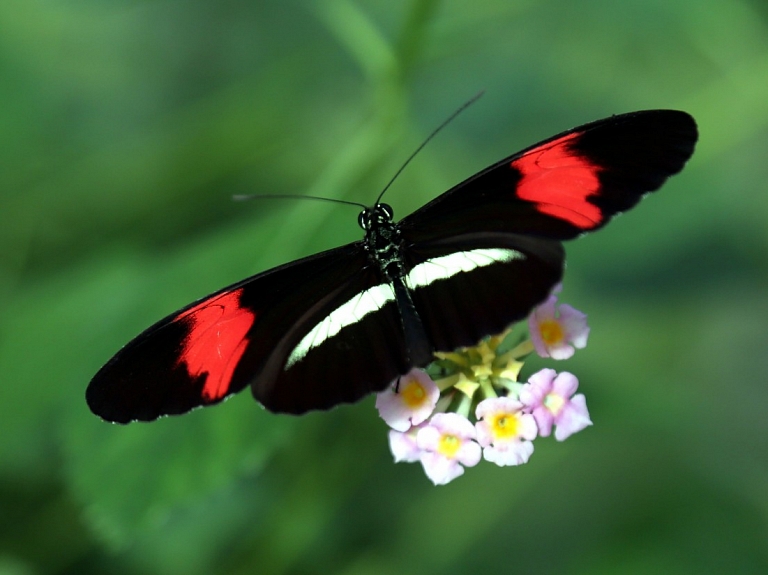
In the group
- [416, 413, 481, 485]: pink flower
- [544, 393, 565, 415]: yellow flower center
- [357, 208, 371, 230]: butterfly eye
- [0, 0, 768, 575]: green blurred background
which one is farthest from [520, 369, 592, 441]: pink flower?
[0, 0, 768, 575]: green blurred background

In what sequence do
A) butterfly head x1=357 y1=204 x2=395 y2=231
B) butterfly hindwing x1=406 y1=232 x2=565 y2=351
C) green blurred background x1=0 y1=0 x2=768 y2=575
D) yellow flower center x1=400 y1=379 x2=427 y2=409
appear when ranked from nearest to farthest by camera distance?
butterfly hindwing x1=406 y1=232 x2=565 y2=351, yellow flower center x1=400 y1=379 x2=427 y2=409, butterfly head x1=357 y1=204 x2=395 y2=231, green blurred background x1=0 y1=0 x2=768 y2=575

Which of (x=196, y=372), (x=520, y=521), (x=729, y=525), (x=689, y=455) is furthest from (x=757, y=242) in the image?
(x=196, y=372)

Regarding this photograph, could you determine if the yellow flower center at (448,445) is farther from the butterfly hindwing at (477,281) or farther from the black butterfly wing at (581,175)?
the black butterfly wing at (581,175)

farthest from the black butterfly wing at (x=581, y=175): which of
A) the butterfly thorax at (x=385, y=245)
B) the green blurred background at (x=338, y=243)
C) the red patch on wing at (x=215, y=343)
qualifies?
the green blurred background at (x=338, y=243)

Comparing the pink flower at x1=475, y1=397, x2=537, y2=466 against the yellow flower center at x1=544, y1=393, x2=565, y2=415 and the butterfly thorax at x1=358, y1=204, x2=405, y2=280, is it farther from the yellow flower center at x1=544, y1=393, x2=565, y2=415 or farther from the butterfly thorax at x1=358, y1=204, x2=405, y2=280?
the butterfly thorax at x1=358, y1=204, x2=405, y2=280

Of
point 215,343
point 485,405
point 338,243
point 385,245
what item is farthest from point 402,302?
point 338,243

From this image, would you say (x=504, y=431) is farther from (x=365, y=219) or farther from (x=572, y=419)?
(x=365, y=219)

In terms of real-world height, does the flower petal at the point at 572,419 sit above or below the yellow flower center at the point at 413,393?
below

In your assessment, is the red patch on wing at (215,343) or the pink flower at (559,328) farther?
the pink flower at (559,328)
